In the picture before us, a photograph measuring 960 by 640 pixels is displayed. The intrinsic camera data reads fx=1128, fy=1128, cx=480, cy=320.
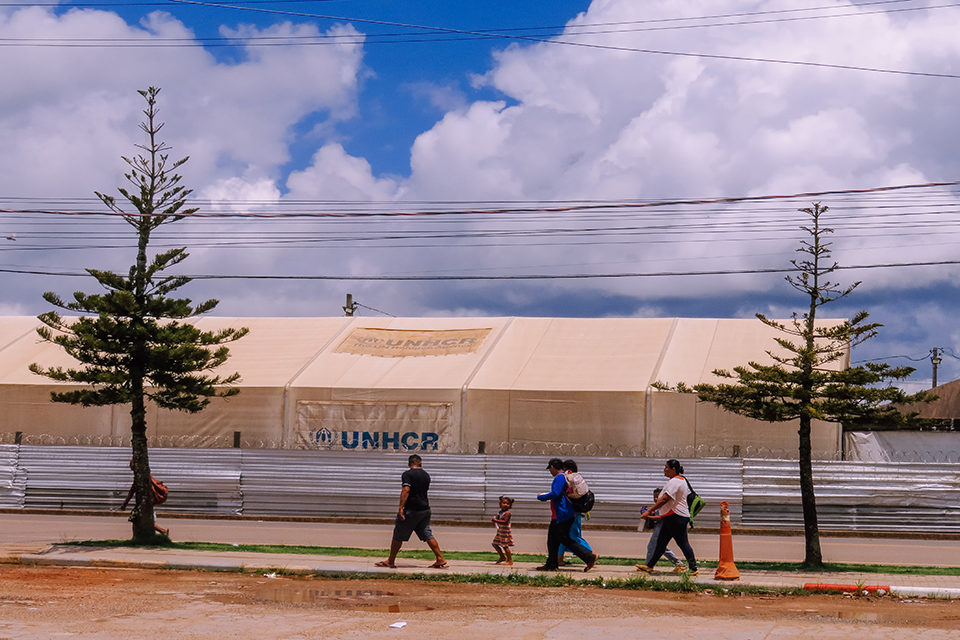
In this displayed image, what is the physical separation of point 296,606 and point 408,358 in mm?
20873

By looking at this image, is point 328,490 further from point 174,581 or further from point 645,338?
point 174,581

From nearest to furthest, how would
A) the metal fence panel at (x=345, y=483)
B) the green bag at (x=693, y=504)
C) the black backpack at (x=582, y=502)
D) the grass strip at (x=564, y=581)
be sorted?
the grass strip at (x=564, y=581) → the green bag at (x=693, y=504) → the black backpack at (x=582, y=502) → the metal fence panel at (x=345, y=483)

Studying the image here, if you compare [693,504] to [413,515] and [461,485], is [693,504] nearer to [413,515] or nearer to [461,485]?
[413,515]

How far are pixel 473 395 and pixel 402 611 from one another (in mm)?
18605

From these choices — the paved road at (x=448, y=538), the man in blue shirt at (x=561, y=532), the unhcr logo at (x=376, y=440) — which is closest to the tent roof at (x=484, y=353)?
the unhcr logo at (x=376, y=440)

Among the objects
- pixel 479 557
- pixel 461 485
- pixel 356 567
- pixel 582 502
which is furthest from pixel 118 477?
pixel 582 502

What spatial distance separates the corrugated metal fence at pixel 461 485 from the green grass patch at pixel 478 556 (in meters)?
8.44

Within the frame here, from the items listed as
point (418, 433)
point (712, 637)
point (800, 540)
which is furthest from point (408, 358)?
point (712, 637)

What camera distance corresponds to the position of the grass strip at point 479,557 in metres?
16.8

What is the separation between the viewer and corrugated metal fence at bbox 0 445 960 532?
26406mm

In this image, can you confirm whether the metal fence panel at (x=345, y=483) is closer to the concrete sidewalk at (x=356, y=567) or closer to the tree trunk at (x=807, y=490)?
the concrete sidewalk at (x=356, y=567)

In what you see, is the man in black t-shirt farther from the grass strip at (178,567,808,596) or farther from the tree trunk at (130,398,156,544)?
the tree trunk at (130,398,156,544)

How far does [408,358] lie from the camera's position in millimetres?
32500

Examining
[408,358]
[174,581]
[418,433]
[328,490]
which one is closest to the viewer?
[174,581]
